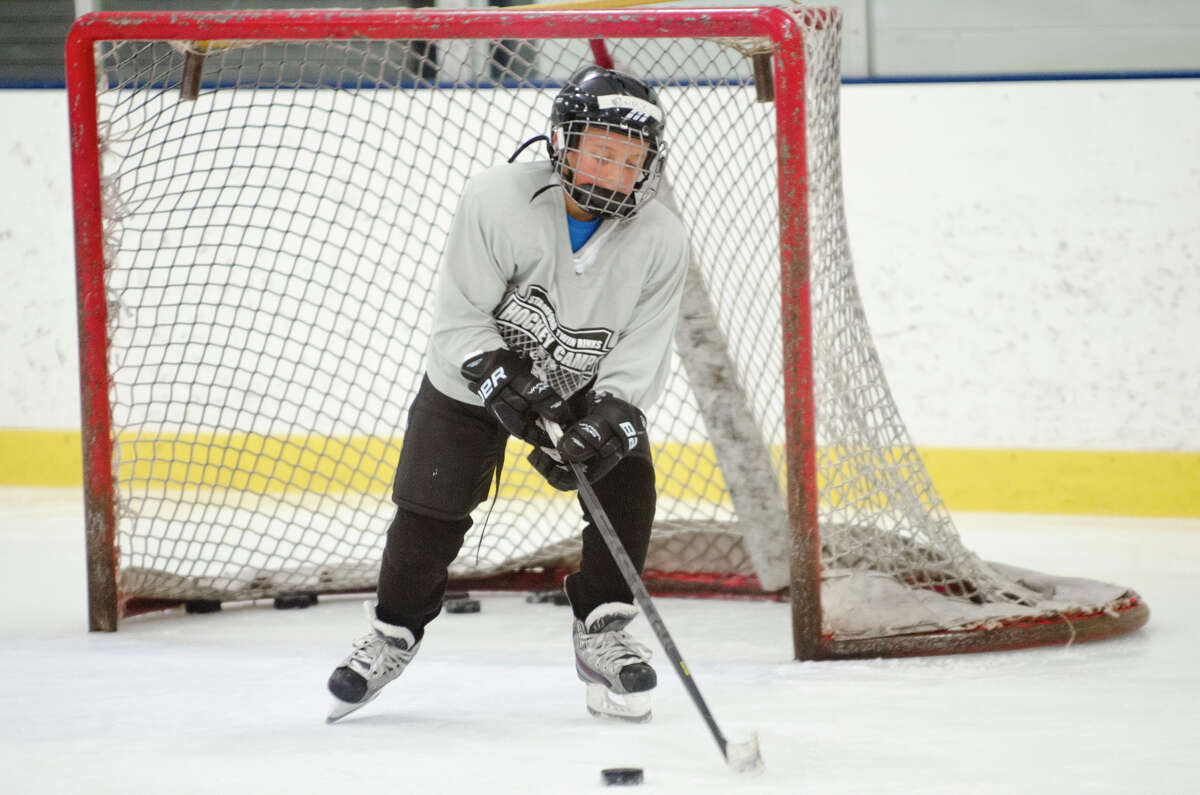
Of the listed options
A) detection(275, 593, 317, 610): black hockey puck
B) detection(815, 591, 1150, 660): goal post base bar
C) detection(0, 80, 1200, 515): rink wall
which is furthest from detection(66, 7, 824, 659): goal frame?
detection(0, 80, 1200, 515): rink wall

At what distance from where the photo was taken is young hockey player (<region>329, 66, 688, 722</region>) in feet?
6.72

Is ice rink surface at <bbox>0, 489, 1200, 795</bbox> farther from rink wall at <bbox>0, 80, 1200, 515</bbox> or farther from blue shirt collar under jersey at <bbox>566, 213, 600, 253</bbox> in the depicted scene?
rink wall at <bbox>0, 80, 1200, 515</bbox>

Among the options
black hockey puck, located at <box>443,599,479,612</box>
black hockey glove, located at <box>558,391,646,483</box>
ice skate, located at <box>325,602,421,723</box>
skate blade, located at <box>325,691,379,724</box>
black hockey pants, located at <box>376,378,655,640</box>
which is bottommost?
black hockey puck, located at <box>443,599,479,612</box>

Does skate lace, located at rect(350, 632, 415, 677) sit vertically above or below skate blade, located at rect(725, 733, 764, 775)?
above

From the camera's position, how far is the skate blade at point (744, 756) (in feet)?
6.30

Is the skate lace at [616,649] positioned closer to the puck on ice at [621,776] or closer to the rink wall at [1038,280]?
the puck on ice at [621,776]

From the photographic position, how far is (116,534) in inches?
117

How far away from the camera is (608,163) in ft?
6.74

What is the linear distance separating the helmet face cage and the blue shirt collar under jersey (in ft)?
0.30

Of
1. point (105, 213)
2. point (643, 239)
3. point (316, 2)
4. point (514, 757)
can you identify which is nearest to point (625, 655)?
point (514, 757)

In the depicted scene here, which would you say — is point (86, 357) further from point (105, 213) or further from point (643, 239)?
point (643, 239)

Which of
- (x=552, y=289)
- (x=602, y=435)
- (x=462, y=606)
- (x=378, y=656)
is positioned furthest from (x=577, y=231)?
(x=462, y=606)

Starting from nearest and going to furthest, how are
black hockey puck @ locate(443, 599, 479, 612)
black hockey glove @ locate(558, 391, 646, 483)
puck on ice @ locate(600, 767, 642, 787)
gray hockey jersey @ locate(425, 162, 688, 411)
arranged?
puck on ice @ locate(600, 767, 642, 787), black hockey glove @ locate(558, 391, 646, 483), gray hockey jersey @ locate(425, 162, 688, 411), black hockey puck @ locate(443, 599, 479, 612)

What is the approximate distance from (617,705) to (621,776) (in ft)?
1.12
